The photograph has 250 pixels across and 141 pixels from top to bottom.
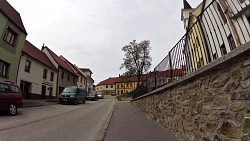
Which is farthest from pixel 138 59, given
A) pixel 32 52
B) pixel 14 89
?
pixel 14 89

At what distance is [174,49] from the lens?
27.4ft

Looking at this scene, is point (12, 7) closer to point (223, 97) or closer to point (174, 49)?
point (174, 49)

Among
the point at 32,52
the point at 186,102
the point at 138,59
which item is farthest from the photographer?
the point at 138,59

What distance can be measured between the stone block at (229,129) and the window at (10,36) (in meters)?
20.7

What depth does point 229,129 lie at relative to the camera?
3.81 meters

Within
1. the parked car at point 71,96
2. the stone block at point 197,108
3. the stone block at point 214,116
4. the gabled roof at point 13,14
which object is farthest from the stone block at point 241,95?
the parked car at point 71,96

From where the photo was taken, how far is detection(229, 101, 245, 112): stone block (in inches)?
138

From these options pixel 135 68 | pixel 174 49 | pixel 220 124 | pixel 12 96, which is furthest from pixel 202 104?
pixel 135 68

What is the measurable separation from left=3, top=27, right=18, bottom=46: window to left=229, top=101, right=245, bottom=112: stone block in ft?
68.6

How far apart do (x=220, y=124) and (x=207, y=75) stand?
3.41ft

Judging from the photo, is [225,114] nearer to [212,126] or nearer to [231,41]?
[212,126]

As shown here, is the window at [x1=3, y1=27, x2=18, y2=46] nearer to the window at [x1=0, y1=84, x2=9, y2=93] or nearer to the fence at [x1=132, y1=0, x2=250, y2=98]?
the window at [x1=0, y1=84, x2=9, y2=93]

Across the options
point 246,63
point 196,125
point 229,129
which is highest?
point 246,63

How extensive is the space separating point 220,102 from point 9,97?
1211 centimetres
